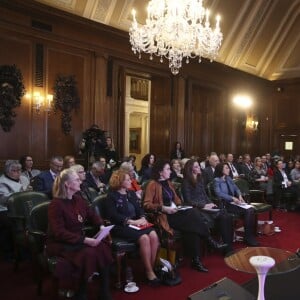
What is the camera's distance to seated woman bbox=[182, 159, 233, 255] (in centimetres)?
479

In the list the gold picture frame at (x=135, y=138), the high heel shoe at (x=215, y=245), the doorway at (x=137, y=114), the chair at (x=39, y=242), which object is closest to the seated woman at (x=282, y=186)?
the doorway at (x=137, y=114)

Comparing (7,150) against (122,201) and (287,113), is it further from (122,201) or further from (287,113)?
(287,113)

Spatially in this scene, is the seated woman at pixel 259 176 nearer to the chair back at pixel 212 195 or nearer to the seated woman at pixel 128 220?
the chair back at pixel 212 195

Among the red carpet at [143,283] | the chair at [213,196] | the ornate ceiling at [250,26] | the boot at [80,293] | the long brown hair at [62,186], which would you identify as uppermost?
the ornate ceiling at [250,26]

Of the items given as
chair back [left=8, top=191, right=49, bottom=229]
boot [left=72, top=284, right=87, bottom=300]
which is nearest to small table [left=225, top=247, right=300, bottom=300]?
boot [left=72, top=284, right=87, bottom=300]

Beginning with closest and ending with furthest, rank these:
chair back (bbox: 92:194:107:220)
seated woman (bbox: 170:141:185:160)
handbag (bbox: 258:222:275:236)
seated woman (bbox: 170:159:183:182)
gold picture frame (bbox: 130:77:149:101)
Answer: chair back (bbox: 92:194:107:220) → handbag (bbox: 258:222:275:236) → seated woman (bbox: 170:159:183:182) → seated woman (bbox: 170:141:185:160) → gold picture frame (bbox: 130:77:149:101)

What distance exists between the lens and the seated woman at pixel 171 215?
415 centimetres

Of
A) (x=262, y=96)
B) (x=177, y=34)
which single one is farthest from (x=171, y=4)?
(x=262, y=96)

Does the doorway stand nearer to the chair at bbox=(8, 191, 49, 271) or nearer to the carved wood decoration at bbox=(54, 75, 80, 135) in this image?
the carved wood decoration at bbox=(54, 75, 80, 135)

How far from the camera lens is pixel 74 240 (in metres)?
3.06

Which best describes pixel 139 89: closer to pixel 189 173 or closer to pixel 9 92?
pixel 9 92

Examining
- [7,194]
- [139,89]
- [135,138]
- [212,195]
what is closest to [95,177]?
[7,194]

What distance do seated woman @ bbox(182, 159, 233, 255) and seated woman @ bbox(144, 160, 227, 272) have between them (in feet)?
1.25

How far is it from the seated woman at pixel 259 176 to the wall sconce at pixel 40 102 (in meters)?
4.89
